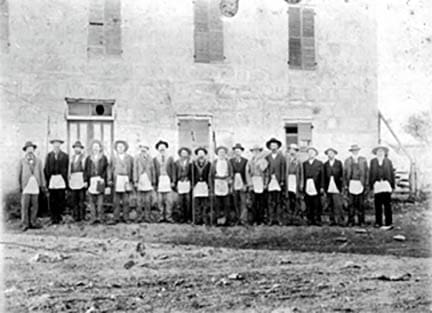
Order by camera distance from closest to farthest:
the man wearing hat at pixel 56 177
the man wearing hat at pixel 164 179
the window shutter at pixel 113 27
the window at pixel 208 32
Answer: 1. the man wearing hat at pixel 56 177
2. the window shutter at pixel 113 27
3. the man wearing hat at pixel 164 179
4. the window at pixel 208 32

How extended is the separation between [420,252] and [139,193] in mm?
2185

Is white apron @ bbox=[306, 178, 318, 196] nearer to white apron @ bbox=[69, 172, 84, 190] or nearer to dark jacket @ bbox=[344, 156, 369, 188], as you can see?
dark jacket @ bbox=[344, 156, 369, 188]

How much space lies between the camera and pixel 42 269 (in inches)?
157

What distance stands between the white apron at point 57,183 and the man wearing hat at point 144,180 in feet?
1.55

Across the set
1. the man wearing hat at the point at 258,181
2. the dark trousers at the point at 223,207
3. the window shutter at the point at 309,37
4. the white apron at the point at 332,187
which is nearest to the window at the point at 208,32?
the window shutter at the point at 309,37

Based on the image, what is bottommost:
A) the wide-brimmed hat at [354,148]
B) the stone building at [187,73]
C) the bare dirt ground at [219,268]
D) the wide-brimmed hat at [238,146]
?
the bare dirt ground at [219,268]

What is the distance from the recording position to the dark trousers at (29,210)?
3.99 metres

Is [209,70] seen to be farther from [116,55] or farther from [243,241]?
[243,241]

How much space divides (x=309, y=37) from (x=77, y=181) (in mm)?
1971

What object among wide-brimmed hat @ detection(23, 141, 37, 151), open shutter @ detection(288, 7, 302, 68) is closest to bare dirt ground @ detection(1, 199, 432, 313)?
wide-brimmed hat @ detection(23, 141, 37, 151)

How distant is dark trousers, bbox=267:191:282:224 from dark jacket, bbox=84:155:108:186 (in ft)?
3.87

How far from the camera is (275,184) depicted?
4539 mm

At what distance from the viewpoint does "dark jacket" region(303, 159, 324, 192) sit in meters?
4.59

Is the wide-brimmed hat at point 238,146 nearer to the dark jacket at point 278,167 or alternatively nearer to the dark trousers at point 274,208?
the dark jacket at point 278,167
